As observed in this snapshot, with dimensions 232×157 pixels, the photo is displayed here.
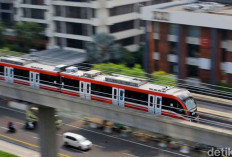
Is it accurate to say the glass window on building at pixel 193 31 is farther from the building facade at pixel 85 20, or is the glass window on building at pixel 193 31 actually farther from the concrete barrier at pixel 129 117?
the concrete barrier at pixel 129 117

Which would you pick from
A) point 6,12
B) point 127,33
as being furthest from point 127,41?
point 6,12

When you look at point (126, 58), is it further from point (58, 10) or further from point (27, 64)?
point (27, 64)

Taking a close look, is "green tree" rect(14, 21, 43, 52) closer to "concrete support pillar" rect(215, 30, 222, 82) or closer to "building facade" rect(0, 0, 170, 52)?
"building facade" rect(0, 0, 170, 52)

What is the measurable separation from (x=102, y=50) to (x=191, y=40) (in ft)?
36.8

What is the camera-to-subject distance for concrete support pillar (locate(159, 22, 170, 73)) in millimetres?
48781

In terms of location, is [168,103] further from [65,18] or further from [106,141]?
[65,18]

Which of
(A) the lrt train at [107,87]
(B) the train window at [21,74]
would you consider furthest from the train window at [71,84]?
(B) the train window at [21,74]

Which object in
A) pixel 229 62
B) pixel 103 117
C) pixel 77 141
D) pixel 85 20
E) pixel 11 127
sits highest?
pixel 85 20

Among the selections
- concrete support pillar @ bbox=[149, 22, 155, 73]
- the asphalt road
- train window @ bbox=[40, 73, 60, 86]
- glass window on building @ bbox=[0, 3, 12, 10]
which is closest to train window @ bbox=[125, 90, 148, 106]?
train window @ bbox=[40, 73, 60, 86]

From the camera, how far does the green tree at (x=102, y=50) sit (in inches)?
2049

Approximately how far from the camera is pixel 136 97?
2680 centimetres

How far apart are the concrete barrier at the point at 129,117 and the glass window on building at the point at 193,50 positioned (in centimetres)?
2373

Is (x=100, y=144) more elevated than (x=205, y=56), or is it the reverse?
(x=205, y=56)

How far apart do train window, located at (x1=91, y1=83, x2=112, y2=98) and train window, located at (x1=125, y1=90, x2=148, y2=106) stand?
4.39ft
